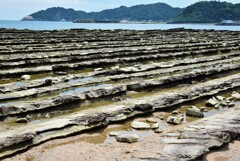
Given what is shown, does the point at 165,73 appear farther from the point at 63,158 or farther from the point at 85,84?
the point at 63,158

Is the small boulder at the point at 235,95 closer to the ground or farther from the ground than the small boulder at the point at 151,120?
closer to the ground

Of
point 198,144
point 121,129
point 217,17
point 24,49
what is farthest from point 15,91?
point 217,17

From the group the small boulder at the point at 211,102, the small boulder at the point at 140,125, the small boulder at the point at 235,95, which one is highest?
the small boulder at the point at 140,125

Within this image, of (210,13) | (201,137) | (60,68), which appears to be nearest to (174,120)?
(201,137)

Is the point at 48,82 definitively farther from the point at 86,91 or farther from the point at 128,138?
the point at 128,138

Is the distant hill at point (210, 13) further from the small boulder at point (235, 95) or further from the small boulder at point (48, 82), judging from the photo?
the small boulder at point (48, 82)

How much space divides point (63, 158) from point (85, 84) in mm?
3482

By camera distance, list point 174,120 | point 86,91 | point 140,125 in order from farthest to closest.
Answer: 1. point 86,91
2. point 174,120
3. point 140,125

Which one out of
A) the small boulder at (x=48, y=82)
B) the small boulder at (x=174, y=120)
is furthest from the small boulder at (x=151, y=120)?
the small boulder at (x=48, y=82)

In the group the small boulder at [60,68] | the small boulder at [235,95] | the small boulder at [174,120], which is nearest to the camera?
the small boulder at [174,120]

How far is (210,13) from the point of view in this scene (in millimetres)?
185000

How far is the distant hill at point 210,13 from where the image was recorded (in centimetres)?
18050

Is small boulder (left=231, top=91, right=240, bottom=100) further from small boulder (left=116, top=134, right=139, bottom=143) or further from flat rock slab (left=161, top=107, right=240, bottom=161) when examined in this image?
small boulder (left=116, top=134, right=139, bottom=143)

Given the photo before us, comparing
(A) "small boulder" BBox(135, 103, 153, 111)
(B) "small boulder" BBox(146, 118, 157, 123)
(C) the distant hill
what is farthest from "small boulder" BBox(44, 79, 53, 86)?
(C) the distant hill
